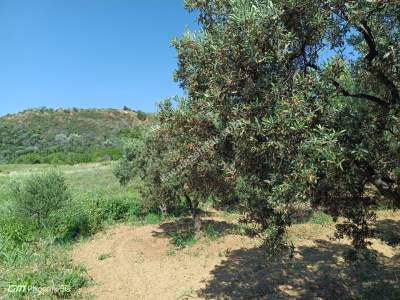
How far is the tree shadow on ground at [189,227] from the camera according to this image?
1605 cm

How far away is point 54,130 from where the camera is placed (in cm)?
8838

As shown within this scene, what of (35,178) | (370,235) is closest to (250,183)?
(370,235)

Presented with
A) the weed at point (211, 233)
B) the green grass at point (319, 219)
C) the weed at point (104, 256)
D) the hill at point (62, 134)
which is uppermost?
the hill at point (62, 134)

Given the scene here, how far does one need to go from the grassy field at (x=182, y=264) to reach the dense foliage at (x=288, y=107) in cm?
286

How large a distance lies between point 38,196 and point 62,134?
73035mm

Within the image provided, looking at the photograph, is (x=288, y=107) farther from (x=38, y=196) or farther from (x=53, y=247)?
(x=38, y=196)

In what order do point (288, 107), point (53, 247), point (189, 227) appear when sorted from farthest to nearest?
point (189, 227)
point (53, 247)
point (288, 107)

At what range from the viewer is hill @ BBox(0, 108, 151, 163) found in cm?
6969

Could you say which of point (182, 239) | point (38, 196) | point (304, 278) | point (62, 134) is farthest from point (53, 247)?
point (62, 134)

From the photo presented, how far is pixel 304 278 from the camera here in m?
11.2

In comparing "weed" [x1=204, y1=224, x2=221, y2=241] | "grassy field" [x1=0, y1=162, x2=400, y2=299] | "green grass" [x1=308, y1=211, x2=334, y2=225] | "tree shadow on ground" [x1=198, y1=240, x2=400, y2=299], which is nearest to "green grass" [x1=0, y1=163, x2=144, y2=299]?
"grassy field" [x1=0, y1=162, x2=400, y2=299]

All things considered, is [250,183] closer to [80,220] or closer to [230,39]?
[230,39]

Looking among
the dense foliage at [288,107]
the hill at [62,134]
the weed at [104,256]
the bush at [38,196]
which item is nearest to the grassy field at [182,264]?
the weed at [104,256]

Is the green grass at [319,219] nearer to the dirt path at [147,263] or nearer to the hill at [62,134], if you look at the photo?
the dirt path at [147,263]
